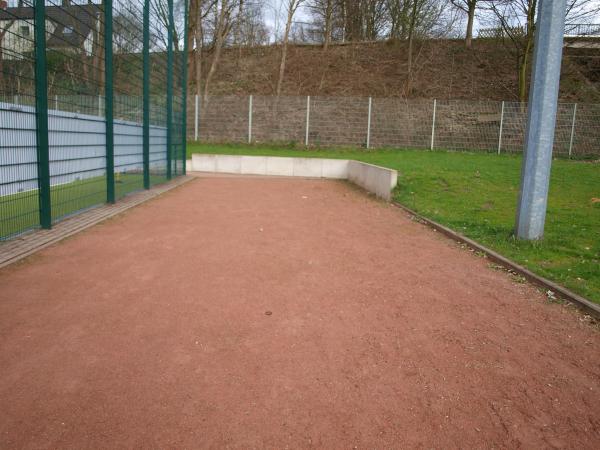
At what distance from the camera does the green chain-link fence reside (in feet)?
21.2

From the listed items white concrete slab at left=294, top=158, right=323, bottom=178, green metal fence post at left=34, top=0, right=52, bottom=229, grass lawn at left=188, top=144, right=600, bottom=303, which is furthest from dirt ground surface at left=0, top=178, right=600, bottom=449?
white concrete slab at left=294, top=158, right=323, bottom=178

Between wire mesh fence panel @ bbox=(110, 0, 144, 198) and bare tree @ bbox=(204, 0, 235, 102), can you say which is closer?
wire mesh fence panel @ bbox=(110, 0, 144, 198)

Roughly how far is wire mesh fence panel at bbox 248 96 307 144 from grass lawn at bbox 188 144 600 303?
4450 millimetres

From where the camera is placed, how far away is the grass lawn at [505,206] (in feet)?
20.6

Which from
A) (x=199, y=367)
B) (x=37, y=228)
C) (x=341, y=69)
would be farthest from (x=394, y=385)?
(x=341, y=69)

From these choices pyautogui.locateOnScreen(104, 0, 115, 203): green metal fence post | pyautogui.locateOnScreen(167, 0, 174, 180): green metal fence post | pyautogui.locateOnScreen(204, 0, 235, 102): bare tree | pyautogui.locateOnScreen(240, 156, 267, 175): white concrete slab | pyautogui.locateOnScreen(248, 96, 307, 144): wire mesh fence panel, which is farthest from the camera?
pyautogui.locateOnScreen(204, 0, 235, 102): bare tree

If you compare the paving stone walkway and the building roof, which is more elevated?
the building roof

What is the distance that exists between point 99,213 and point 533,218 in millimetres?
7498

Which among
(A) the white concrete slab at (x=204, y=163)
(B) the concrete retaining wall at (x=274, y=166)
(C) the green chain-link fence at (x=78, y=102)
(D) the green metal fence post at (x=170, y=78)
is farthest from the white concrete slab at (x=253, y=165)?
(C) the green chain-link fence at (x=78, y=102)

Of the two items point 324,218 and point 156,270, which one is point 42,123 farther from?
point 324,218

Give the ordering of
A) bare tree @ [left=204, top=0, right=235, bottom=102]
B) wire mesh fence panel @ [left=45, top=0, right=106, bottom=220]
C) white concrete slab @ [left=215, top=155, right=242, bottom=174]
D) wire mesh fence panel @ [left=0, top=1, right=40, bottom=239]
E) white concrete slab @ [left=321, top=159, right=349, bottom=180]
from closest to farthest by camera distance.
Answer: wire mesh fence panel @ [left=0, top=1, right=40, bottom=239] → wire mesh fence panel @ [left=45, top=0, right=106, bottom=220] → white concrete slab @ [left=321, top=159, right=349, bottom=180] → white concrete slab @ [left=215, top=155, right=242, bottom=174] → bare tree @ [left=204, top=0, right=235, bottom=102]

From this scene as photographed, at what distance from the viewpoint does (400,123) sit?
77.6 feet

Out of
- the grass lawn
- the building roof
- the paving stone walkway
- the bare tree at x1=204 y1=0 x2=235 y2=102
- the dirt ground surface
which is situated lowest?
Result: the dirt ground surface

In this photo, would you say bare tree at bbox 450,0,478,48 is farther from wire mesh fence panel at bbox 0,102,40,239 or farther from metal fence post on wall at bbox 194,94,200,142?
wire mesh fence panel at bbox 0,102,40,239
